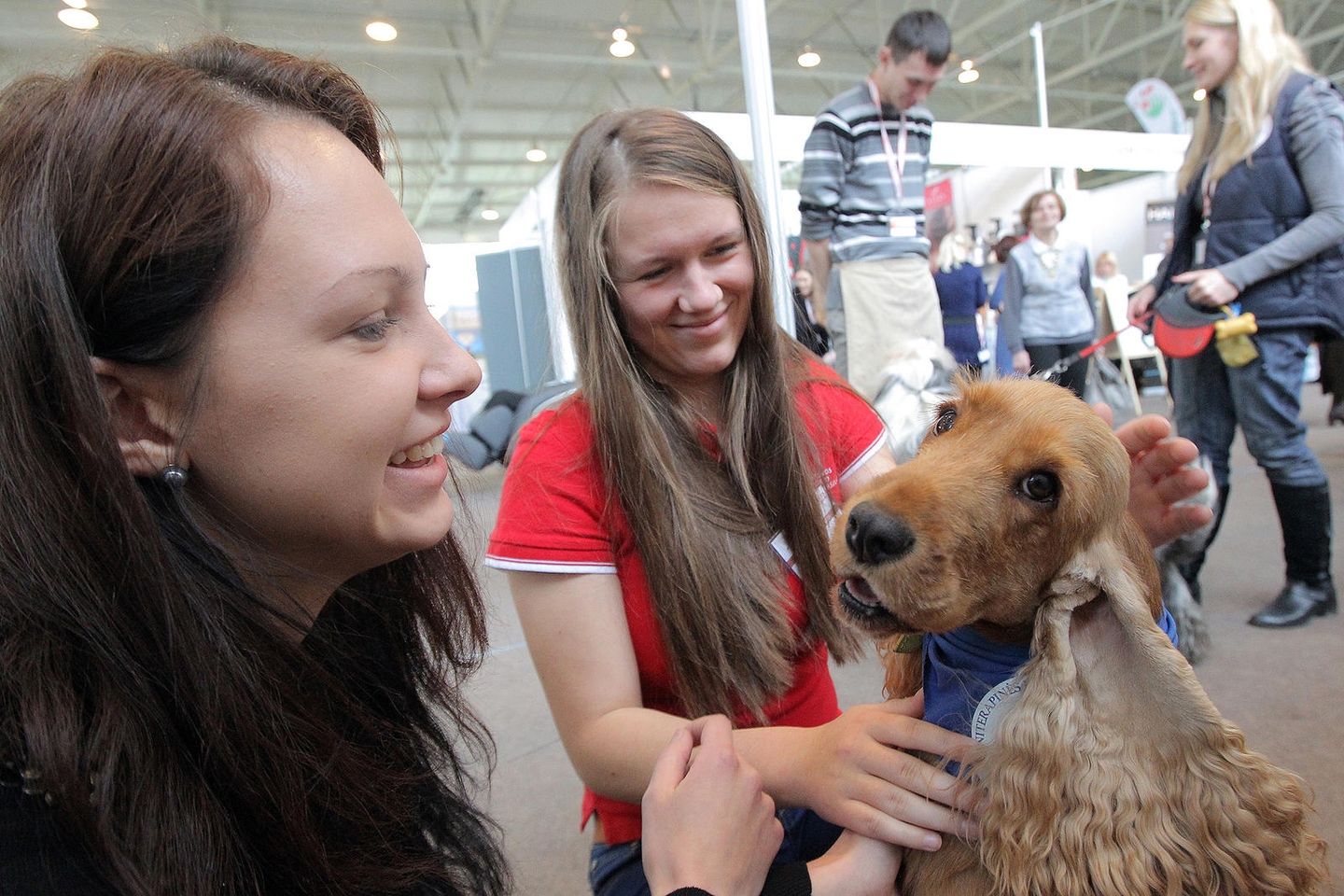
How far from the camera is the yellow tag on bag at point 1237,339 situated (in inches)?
99.4

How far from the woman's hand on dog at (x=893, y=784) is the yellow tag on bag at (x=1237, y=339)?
2.21 metres

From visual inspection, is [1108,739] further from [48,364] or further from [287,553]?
[48,364]

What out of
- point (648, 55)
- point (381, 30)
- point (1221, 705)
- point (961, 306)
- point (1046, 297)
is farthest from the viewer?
point (648, 55)

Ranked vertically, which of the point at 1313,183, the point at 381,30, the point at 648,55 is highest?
the point at 648,55

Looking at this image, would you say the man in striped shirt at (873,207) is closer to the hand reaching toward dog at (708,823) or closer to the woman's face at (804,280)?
the hand reaching toward dog at (708,823)

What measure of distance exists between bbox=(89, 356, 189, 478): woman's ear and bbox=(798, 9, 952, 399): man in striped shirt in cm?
277

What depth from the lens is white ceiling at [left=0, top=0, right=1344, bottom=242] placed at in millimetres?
8961

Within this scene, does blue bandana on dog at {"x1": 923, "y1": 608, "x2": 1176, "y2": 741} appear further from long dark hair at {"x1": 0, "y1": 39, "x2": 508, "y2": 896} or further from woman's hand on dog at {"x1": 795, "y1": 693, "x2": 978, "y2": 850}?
long dark hair at {"x1": 0, "y1": 39, "x2": 508, "y2": 896}

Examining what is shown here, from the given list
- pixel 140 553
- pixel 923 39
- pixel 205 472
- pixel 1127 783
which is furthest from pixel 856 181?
pixel 140 553

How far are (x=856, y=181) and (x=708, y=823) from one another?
2.94 m

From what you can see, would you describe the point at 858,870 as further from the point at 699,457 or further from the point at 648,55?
the point at 648,55

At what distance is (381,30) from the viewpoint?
339 inches

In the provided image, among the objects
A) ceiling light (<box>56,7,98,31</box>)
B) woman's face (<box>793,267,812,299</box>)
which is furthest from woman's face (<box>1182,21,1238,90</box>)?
ceiling light (<box>56,7,98,31</box>)

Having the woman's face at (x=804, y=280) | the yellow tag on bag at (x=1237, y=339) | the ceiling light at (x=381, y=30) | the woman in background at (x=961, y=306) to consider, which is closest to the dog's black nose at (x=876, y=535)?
the yellow tag on bag at (x=1237, y=339)
